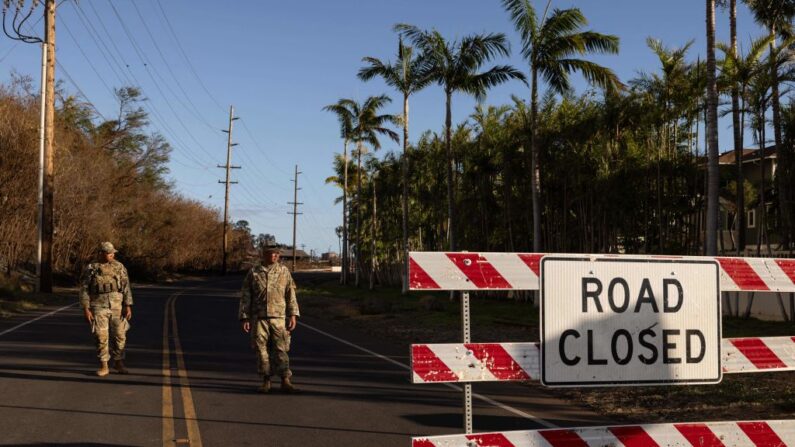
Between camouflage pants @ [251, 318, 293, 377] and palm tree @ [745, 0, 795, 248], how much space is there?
18.6 meters

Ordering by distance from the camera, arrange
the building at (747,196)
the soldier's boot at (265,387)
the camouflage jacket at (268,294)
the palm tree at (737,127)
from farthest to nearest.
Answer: the building at (747,196) < the palm tree at (737,127) < the camouflage jacket at (268,294) < the soldier's boot at (265,387)

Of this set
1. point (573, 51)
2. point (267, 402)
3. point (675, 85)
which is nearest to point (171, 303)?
point (573, 51)

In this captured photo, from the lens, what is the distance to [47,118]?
104 ft

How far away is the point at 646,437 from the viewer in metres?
4.49

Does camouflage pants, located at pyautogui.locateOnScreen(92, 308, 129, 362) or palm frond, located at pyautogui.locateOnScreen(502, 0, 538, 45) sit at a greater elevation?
palm frond, located at pyautogui.locateOnScreen(502, 0, 538, 45)

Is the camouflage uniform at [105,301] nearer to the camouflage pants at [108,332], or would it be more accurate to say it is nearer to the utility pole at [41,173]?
the camouflage pants at [108,332]

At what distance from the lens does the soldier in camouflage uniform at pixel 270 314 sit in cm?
990

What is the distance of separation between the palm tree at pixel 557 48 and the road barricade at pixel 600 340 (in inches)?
852

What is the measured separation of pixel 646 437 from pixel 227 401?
5940 mm

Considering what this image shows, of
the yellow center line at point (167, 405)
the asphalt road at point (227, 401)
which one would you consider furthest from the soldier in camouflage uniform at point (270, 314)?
the yellow center line at point (167, 405)

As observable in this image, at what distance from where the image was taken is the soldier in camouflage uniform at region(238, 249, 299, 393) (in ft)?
32.5

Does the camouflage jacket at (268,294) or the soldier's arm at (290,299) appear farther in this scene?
the soldier's arm at (290,299)

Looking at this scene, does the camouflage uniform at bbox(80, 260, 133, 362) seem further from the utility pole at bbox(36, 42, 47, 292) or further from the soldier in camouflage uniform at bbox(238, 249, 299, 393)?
the utility pole at bbox(36, 42, 47, 292)

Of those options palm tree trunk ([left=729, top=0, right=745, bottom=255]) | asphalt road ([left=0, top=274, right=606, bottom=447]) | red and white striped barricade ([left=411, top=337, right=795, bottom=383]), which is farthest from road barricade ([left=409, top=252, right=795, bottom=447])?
palm tree trunk ([left=729, top=0, right=745, bottom=255])
